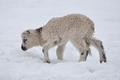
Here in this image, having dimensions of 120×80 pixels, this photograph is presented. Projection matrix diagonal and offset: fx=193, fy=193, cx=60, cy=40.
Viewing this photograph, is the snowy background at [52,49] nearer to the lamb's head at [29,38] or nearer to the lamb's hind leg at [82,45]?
the lamb's head at [29,38]

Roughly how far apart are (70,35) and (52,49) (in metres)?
2.92

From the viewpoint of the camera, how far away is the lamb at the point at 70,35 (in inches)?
283

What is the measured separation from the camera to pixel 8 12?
18.0m

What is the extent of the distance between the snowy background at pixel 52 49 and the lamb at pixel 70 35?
0.56 metres

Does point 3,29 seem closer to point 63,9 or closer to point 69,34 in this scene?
point 69,34

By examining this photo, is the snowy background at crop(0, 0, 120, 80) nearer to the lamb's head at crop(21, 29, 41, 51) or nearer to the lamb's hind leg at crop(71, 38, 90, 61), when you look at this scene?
the lamb's head at crop(21, 29, 41, 51)

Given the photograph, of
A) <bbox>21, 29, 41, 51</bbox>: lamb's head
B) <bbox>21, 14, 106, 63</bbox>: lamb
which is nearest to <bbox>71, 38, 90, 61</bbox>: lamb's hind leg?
<bbox>21, 14, 106, 63</bbox>: lamb

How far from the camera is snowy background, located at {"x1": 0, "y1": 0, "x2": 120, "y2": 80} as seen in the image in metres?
5.60

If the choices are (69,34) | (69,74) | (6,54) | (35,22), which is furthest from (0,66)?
(35,22)

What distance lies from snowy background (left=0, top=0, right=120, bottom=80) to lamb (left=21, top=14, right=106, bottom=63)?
22.0 inches

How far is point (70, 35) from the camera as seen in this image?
7.31 meters

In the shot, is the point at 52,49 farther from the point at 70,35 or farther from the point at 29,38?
the point at 70,35

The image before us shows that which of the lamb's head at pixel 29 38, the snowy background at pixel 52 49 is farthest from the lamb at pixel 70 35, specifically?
the snowy background at pixel 52 49

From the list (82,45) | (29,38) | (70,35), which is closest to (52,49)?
(29,38)
